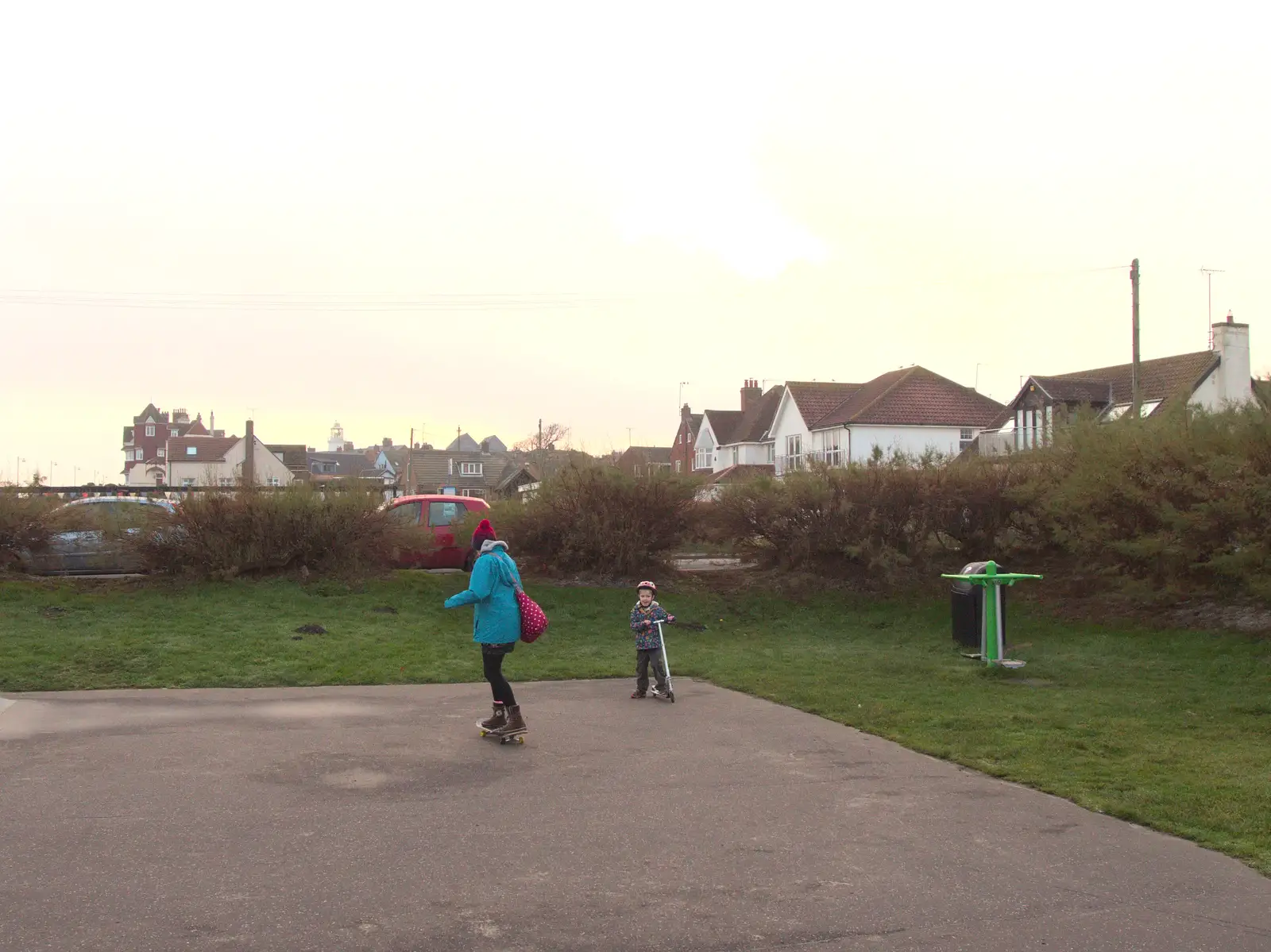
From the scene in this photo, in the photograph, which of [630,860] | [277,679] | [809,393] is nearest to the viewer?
[630,860]

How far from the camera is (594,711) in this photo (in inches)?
377

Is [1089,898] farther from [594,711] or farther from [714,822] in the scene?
[594,711]

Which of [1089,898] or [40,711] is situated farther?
[40,711]

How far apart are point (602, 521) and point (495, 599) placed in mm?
9415

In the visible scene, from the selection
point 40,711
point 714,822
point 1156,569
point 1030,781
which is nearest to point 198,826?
point 714,822

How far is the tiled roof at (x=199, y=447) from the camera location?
8875 centimetres

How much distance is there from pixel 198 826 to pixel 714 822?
8.75ft

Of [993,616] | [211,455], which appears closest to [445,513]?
[993,616]

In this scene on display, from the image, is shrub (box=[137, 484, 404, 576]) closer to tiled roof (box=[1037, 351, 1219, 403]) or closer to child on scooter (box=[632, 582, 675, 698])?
child on scooter (box=[632, 582, 675, 698])

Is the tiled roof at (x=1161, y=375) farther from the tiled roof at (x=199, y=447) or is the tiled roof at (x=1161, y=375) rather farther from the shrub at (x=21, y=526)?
the tiled roof at (x=199, y=447)

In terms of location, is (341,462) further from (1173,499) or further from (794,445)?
(1173,499)

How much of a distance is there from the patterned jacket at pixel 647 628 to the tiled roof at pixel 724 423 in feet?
193

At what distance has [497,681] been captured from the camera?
8227mm

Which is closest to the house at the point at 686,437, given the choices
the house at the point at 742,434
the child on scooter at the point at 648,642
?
the house at the point at 742,434
